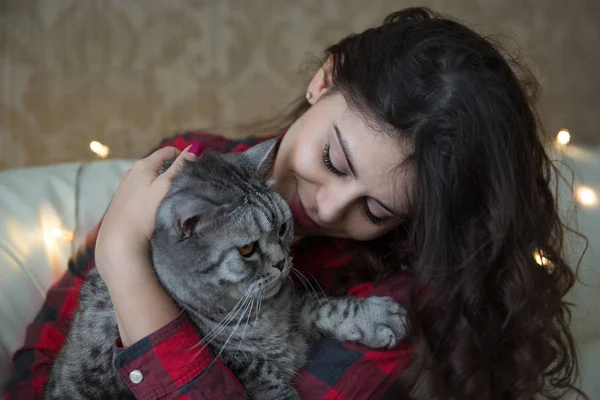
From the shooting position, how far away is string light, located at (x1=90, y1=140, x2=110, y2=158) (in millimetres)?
2137

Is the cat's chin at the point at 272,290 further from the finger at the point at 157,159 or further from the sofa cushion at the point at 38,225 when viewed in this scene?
the sofa cushion at the point at 38,225

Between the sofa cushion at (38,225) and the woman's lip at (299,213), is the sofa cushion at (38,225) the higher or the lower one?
the lower one

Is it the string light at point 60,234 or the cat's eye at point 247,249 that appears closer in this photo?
the cat's eye at point 247,249

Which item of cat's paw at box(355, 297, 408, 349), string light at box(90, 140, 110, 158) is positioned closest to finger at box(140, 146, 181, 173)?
cat's paw at box(355, 297, 408, 349)

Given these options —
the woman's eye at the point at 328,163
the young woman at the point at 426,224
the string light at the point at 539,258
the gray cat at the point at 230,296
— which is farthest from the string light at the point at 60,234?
the string light at the point at 539,258

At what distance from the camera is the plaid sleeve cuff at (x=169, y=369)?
911 mm

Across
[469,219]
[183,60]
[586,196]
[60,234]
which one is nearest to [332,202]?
[469,219]

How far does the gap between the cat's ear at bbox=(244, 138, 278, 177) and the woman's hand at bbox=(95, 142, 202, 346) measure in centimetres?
15

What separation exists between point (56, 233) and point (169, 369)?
2.57 feet

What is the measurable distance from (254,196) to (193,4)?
1.41m

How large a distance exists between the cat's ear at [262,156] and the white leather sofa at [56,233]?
0.73 meters

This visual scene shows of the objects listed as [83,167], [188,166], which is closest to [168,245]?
[188,166]

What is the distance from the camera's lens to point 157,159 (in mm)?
1079

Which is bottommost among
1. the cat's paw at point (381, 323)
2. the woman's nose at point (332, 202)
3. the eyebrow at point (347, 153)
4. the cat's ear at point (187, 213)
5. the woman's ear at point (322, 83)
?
the cat's paw at point (381, 323)
